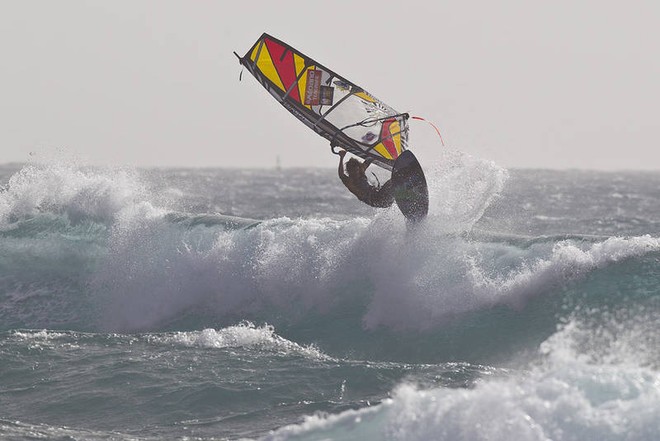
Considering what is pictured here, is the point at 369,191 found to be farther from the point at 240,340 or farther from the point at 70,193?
the point at 70,193

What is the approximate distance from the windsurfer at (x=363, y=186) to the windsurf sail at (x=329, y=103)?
0.45 meters

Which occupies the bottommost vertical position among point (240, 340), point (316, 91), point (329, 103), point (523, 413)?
point (240, 340)

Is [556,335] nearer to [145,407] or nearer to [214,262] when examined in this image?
[145,407]

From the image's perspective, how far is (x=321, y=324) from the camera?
12.9 m

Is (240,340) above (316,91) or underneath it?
underneath

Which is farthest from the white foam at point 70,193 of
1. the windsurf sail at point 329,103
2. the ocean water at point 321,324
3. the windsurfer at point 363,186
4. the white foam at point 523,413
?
the white foam at point 523,413

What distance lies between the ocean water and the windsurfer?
440 millimetres

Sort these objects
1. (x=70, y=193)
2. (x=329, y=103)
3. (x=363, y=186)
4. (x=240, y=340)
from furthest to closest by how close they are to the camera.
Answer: (x=70, y=193) → (x=329, y=103) → (x=363, y=186) → (x=240, y=340)

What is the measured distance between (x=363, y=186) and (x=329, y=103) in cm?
161

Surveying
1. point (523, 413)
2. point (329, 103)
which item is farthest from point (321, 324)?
point (523, 413)

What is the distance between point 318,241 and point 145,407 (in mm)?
5028

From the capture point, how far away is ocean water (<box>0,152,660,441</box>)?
7254mm

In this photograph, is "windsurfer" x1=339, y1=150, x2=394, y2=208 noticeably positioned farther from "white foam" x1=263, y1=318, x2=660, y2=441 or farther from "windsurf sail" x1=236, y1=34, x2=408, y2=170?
"white foam" x1=263, y1=318, x2=660, y2=441

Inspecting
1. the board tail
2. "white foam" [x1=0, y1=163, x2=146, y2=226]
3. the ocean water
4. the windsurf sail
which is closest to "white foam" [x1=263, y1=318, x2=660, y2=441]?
the ocean water
